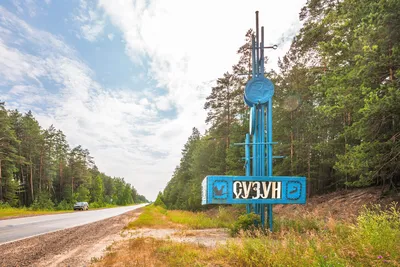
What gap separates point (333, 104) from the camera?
1204 cm

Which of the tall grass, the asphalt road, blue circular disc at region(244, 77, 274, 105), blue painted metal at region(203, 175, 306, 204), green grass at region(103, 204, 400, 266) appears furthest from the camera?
the asphalt road

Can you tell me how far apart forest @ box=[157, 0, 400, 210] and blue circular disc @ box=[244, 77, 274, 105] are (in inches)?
30.5

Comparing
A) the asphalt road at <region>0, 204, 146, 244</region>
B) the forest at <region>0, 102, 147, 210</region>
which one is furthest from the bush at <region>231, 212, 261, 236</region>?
the forest at <region>0, 102, 147, 210</region>

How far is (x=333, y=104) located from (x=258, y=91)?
Answer: 4.49m

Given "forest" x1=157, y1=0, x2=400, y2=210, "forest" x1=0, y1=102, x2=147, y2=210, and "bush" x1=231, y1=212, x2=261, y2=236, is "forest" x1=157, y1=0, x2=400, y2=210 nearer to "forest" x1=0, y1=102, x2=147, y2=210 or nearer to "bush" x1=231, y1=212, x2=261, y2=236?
"bush" x1=231, y1=212, x2=261, y2=236

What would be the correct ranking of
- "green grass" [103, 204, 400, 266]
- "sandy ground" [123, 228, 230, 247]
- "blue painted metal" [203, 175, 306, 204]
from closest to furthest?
"green grass" [103, 204, 400, 266] → "sandy ground" [123, 228, 230, 247] → "blue painted metal" [203, 175, 306, 204]

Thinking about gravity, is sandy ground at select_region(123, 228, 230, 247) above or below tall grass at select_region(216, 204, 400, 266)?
below

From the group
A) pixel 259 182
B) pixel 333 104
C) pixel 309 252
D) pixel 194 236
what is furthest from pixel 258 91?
pixel 309 252

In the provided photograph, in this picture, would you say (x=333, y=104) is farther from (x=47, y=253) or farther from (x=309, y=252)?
(x=47, y=253)

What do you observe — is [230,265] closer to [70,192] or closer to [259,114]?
[259,114]

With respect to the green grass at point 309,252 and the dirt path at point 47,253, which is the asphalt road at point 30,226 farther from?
the green grass at point 309,252

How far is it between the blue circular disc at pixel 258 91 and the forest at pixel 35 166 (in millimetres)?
32930

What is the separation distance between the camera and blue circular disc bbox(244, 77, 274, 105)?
9.77 m

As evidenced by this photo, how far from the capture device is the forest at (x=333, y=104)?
841cm
